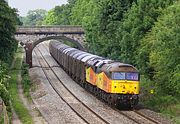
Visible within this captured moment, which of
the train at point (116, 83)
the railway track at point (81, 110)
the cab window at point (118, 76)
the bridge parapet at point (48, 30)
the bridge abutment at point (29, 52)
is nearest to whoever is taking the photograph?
the railway track at point (81, 110)

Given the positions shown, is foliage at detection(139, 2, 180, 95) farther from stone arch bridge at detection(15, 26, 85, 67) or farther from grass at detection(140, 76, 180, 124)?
stone arch bridge at detection(15, 26, 85, 67)

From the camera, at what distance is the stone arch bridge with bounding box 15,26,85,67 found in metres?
88.4

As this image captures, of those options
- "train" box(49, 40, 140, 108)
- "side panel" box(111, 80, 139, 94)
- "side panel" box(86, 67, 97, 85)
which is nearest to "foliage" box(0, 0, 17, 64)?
"side panel" box(86, 67, 97, 85)

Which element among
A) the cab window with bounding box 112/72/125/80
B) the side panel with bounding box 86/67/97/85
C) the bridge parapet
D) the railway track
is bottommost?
the railway track

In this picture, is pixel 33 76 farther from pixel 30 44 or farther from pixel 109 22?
pixel 30 44

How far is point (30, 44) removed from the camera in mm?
85750

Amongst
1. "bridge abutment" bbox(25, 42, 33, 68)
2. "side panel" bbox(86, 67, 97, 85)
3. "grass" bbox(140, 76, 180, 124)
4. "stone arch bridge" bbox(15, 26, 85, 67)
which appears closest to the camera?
"grass" bbox(140, 76, 180, 124)

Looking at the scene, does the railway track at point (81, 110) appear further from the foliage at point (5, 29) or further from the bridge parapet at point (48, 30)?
the bridge parapet at point (48, 30)

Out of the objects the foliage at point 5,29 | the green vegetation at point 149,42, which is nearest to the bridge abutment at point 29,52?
the green vegetation at point 149,42

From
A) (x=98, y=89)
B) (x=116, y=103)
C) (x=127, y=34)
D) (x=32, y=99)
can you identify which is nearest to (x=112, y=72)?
(x=116, y=103)

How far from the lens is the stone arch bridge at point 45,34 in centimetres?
8844

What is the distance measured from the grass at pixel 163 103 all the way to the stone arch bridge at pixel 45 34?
4725 centimetres

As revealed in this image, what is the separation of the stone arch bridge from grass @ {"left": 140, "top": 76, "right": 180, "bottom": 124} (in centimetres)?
4725

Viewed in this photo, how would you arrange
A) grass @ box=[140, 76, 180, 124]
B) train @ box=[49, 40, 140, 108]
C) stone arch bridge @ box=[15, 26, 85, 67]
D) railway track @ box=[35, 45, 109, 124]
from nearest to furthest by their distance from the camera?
railway track @ box=[35, 45, 109, 124] < grass @ box=[140, 76, 180, 124] < train @ box=[49, 40, 140, 108] < stone arch bridge @ box=[15, 26, 85, 67]
